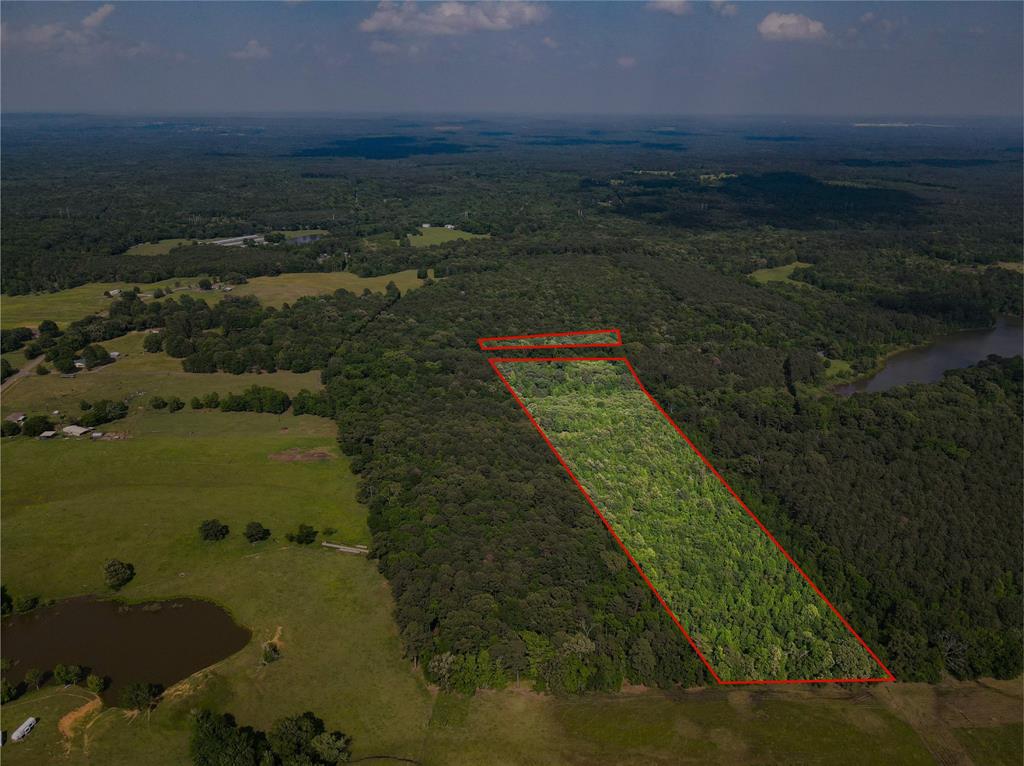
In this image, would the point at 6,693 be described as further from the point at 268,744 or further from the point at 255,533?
the point at 255,533

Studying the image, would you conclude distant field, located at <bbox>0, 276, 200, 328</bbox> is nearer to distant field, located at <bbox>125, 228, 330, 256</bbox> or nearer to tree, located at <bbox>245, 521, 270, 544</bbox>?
distant field, located at <bbox>125, 228, 330, 256</bbox>

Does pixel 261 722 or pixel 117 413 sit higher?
pixel 117 413

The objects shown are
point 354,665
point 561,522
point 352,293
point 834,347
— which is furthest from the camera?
point 352,293

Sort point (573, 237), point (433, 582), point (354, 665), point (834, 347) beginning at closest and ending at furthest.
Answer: point (354, 665)
point (433, 582)
point (834, 347)
point (573, 237)

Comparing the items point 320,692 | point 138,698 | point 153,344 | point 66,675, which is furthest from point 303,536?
point 153,344

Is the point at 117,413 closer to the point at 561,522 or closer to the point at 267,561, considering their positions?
the point at 267,561

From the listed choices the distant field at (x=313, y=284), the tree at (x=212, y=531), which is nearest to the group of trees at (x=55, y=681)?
the tree at (x=212, y=531)

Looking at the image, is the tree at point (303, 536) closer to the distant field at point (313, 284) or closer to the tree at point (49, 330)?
the tree at point (49, 330)

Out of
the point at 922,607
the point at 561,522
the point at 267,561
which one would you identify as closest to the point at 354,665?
the point at 267,561
